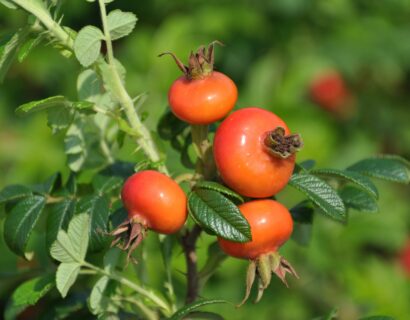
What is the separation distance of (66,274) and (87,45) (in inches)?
15.4

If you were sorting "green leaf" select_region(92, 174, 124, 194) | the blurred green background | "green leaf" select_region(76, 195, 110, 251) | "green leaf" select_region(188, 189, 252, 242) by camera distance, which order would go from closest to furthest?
1. "green leaf" select_region(188, 189, 252, 242)
2. "green leaf" select_region(76, 195, 110, 251)
3. "green leaf" select_region(92, 174, 124, 194)
4. the blurred green background

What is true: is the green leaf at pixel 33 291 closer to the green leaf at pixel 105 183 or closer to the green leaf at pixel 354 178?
the green leaf at pixel 105 183

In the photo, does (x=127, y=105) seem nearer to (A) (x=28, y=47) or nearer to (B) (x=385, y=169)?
(A) (x=28, y=47)

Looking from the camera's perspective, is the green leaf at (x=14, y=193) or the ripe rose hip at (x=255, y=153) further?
the green leaf at (x=14, y=193)

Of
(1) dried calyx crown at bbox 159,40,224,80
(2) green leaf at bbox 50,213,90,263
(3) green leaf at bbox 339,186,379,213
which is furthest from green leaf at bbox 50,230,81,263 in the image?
(3) green leaf at bbox 339,186,379,213

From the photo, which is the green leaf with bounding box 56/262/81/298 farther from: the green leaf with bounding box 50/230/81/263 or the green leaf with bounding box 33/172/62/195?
the green leaf with bounding box 33/172/62/195

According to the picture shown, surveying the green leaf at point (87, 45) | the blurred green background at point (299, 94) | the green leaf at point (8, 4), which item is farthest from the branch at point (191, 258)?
the blurred green background at point (299, 94)

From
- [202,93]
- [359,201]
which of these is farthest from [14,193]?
[359,201]

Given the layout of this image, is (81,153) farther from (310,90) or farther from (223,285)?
(310,90)

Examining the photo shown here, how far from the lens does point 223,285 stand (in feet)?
10.4

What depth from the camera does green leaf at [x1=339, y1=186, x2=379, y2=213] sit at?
1.44m

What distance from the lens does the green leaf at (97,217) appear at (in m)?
1.26

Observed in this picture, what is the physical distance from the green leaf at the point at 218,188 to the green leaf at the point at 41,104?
271 mm

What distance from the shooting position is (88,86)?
4.74 feet
